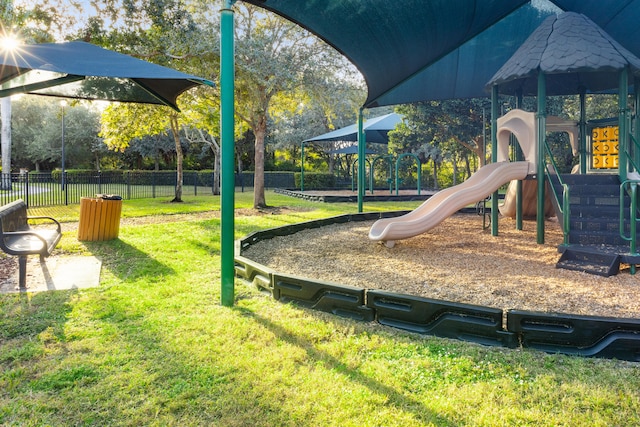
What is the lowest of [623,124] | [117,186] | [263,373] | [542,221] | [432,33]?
[263,373]

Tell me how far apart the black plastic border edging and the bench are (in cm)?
296

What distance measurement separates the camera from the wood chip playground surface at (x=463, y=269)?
4.73 meters

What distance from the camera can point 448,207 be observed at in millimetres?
7992

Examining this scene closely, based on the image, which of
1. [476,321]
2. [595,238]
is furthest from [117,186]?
[476,321]

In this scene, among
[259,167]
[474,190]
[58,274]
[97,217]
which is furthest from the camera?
[259,167]

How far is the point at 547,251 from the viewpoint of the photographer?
759 cm

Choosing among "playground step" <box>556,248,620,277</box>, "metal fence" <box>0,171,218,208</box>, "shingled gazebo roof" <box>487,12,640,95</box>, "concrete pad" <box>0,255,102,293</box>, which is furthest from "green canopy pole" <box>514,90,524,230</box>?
"metal fence" <box>0,171,218,208</box>

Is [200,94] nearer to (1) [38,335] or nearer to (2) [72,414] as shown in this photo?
(1) [38,335]

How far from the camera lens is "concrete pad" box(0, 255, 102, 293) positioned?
5.26 meters

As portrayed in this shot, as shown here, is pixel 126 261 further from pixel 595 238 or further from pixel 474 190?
pixel 595 238

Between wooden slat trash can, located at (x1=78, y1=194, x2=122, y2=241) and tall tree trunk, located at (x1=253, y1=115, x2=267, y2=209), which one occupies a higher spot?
tall tree trunk, located at (x1=253, y1=115, x2=267, y2=209)

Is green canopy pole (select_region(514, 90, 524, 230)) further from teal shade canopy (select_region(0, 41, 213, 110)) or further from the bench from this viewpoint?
the bench

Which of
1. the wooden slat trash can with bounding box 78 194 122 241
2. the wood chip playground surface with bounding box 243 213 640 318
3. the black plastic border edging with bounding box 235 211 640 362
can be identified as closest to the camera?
the black plastic border edging with bounding box 235 211 640 362

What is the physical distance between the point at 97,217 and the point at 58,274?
2880 millimetres
